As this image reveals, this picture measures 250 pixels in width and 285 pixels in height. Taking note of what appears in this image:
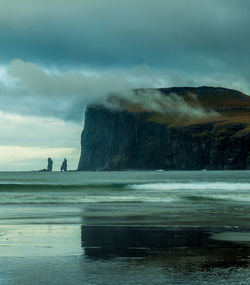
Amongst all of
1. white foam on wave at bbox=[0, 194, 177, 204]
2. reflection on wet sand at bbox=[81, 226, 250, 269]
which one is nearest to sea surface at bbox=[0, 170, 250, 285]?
reflection on wet sand at bbox=[81, 226, 250, 269]

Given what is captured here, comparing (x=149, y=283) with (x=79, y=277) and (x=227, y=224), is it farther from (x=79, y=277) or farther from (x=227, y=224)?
(x=227, y=224)

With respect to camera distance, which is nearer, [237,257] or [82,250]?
[237,257]

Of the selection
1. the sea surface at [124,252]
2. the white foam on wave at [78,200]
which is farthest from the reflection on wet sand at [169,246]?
the white foam on wave at [78,200]

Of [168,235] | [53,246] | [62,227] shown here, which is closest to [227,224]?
[168,235]

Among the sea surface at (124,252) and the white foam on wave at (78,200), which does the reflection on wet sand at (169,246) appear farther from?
the white foam on wave at (78,200)

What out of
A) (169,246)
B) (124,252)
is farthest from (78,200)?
(124,252)

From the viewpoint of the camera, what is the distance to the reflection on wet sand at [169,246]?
1350 cm

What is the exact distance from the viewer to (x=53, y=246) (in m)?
16.3

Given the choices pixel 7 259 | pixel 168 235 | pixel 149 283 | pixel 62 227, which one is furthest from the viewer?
pixel 62 227

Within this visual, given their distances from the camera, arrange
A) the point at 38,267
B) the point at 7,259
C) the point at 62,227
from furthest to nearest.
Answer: the point at 62,227 → the point at 7,259 → the point at 38,267

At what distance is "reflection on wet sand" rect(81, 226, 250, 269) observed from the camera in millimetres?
13500

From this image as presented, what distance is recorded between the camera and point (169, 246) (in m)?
16.1

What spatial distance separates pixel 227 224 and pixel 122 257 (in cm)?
1030

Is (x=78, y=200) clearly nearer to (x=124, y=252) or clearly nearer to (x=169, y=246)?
(x=169, y=246)
